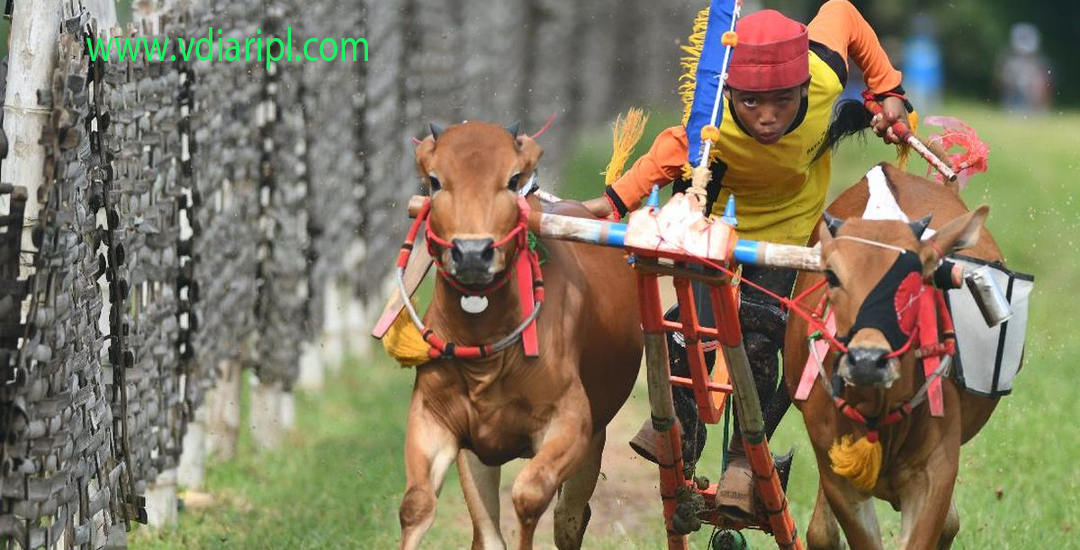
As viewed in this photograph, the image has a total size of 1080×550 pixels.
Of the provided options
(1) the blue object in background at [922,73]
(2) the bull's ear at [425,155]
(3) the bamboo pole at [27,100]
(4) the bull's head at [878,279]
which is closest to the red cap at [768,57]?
(4) the bull's head at [878,279]

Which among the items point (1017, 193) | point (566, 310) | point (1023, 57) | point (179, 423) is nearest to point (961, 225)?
point (566, 310)

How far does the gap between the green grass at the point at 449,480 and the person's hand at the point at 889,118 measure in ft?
3.34

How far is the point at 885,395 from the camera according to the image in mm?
7215

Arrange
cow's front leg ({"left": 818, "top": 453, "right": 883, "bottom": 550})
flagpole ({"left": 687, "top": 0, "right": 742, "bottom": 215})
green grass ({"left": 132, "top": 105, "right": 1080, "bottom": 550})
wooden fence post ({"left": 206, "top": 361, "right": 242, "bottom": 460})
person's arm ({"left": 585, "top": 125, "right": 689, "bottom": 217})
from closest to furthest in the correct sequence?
flagpole ({"left": 687, "top": 0, "right": 742, "bottom": 215}) < cow's front leg ({"left": 818, "top": 453, "right": 883, "bottom": 550}) < person's arm ({"left": 585, "top": 125, "right": 689, "bottom": 217}) < green grass ({"left": 132, "top": 105, "right": 1080, "bottom": 550}) < wooden fence post ({"left": 206, "top": 361, "right": 242, "bottom": 460})

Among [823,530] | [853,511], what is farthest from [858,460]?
[823,530]

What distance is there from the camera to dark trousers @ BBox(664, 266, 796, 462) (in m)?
8.70

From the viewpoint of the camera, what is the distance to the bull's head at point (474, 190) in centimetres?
703

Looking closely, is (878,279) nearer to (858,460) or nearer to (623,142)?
(858,460)

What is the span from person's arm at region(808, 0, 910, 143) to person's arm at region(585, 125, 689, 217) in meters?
0.97

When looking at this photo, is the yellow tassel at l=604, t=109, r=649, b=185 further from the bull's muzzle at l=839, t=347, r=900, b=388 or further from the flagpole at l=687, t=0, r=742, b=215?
the bull's muzzle at l=839, t=347, r=900, b=388

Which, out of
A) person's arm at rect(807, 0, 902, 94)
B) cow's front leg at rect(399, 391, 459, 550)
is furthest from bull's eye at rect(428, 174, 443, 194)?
person's arm at rect(807, 0, 902, 94)

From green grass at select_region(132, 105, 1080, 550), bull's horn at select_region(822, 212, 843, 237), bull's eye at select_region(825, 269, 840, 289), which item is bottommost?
green grass at select_region(132, 105, 1080, 550)

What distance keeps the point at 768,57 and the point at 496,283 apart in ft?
4.90

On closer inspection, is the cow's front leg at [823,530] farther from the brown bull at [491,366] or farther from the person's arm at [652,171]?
the person's arm at [652,171]
